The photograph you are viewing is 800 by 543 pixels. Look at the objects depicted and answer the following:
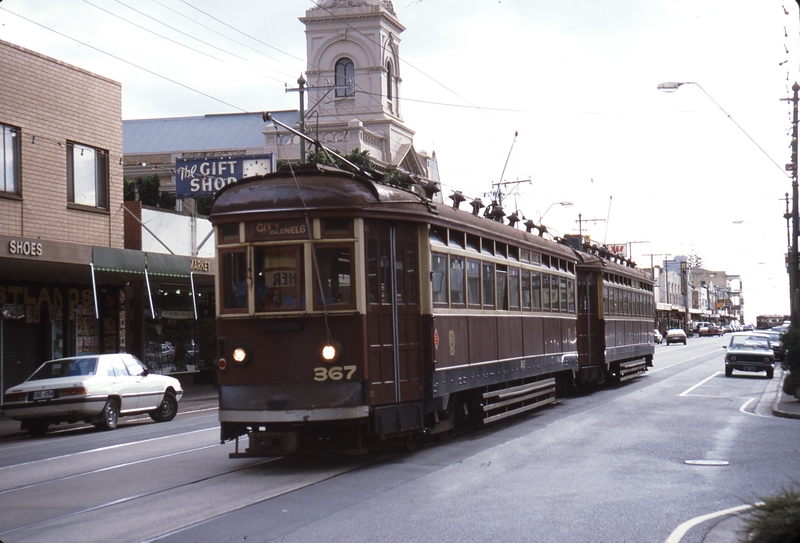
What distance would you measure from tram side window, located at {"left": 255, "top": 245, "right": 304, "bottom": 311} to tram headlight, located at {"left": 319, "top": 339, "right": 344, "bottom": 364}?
0.54 meters

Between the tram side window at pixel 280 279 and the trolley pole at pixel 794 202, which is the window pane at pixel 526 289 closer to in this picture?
the tram side window at pixel 280 279

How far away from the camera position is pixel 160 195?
49906 millimetres

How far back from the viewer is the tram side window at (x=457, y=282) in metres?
14.2

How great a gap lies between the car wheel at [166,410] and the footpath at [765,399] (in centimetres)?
285

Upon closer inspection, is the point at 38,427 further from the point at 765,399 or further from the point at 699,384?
the point at 699,384

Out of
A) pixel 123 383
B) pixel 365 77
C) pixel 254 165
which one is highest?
pixel 365 77

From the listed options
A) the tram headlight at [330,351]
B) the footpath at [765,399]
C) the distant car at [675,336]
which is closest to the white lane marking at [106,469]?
the tram headlight at [330,351]

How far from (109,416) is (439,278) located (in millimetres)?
9666

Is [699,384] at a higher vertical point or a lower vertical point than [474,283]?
lower

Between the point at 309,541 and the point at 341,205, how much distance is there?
201 inches

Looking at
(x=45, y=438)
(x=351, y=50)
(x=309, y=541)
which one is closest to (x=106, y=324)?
(x=45, y=438)

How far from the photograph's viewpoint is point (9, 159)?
2345 centimetres

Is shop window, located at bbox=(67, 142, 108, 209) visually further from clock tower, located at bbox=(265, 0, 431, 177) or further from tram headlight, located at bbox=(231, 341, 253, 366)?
clock tower, located at bbox=(265, 0, 431, 177)

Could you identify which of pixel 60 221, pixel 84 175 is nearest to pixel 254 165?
pixel 84 175
